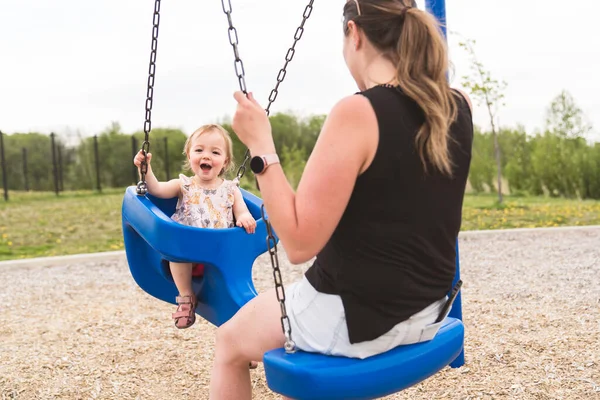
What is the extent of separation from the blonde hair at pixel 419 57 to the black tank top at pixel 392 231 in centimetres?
2

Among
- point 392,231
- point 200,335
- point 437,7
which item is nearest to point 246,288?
point 392,231

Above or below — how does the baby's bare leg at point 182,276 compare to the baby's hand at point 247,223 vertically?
below

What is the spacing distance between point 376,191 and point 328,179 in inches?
5.0

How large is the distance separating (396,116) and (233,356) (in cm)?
74

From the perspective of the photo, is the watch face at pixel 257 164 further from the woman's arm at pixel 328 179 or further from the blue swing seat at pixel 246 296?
the blue swing seat at pixel 246 296

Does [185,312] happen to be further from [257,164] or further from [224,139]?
[257,164]

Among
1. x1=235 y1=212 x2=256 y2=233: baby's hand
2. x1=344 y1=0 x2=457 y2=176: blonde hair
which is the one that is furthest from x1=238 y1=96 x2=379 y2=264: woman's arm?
x1=235 y1=212 x2=256 y2=233: baby's hand

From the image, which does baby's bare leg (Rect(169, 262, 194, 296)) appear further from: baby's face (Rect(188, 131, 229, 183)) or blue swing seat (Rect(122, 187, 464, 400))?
baby's face (Rect(188, 131, 229, 183))

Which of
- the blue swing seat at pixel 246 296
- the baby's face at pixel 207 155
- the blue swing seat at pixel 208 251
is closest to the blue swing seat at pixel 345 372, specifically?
the blue swing seat at pixel 246 296

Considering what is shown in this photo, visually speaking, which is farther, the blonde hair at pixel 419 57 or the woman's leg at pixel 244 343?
the woman's leg at pixel 244 343

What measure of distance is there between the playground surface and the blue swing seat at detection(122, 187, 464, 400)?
379 millimetres

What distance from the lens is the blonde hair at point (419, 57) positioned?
1524 mm

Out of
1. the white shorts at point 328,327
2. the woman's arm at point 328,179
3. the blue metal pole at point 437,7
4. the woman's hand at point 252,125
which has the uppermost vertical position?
the blue metal pole at point 437,7

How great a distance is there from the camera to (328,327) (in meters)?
1.61
